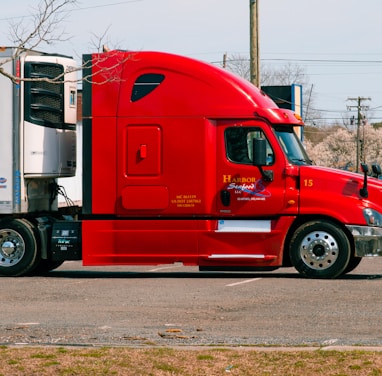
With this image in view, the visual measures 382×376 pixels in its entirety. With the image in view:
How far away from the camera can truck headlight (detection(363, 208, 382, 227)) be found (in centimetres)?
1730

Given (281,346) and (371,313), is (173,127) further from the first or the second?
(281,346)

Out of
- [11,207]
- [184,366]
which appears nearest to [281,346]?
[184,366]

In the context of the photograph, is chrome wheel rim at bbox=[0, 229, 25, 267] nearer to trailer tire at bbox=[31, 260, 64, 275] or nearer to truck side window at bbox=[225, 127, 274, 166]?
trailer tire at bbox=[31, 260, 64, 275]

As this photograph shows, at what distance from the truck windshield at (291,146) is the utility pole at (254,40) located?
10910mm

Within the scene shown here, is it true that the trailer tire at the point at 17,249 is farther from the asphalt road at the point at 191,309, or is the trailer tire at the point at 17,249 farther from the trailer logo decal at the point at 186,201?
the trailer logo decal at the point at 186,201

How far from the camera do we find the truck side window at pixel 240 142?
17.7 meters

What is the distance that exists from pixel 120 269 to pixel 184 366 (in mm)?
12181

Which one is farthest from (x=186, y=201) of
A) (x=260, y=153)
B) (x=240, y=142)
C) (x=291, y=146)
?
(x=291, y=146)

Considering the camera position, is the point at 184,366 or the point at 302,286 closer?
the point at 184,366

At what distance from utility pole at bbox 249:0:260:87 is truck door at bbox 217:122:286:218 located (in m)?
11.5

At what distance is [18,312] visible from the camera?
1345 centimetres

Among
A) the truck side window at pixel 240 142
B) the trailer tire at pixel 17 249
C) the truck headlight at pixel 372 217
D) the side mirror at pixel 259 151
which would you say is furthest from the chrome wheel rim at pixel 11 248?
the truck headlight at pixel 372 217

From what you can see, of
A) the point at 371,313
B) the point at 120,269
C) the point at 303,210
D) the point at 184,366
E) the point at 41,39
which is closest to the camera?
the point at 184,366

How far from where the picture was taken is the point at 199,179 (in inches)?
700
